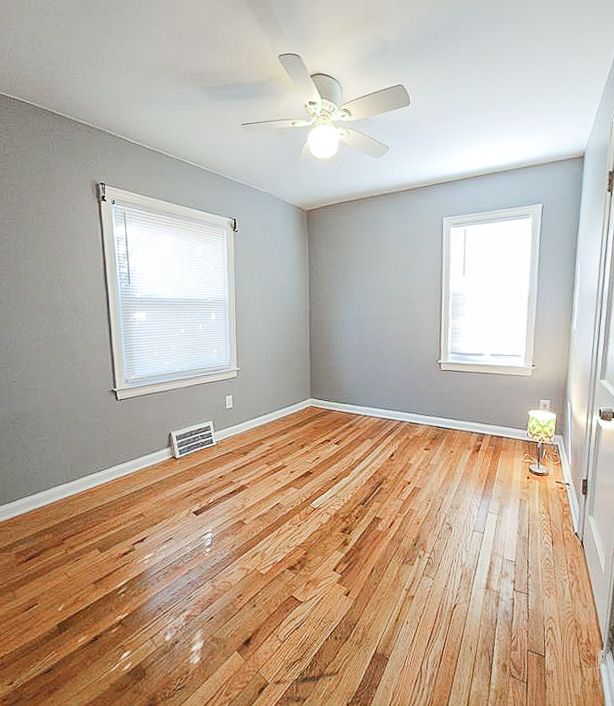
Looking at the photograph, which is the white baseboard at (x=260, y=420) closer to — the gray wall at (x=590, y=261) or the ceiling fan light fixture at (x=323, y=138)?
the ceiling fan light fixture at (x=323, y=138)

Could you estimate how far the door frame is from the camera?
1575 mm

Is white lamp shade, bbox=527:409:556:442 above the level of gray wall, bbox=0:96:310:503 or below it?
below

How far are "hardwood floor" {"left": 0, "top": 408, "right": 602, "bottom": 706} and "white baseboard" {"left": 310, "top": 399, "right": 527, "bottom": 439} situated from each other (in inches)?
31.6

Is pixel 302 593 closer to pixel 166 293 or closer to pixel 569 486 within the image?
pixel 569 486

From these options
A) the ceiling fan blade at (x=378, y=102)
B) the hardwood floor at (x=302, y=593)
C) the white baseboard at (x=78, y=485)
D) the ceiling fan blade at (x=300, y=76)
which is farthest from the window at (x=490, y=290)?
the white baseboard at (x=78, y=485)

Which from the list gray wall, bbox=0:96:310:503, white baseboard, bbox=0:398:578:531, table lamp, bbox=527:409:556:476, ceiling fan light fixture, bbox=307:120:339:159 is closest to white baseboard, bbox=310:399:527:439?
white baseboard, bbox=0:398:578:531

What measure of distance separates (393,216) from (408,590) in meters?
3.51

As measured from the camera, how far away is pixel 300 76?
1.61 m

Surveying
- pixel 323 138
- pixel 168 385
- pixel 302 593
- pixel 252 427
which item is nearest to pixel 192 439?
pixel 168 385

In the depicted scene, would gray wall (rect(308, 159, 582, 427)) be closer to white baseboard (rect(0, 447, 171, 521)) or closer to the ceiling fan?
the ceiling fan

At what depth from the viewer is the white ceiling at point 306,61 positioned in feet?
4.99

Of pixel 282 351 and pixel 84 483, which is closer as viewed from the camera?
pixel 84 483

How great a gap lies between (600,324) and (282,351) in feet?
10.1

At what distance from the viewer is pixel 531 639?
1323mm
